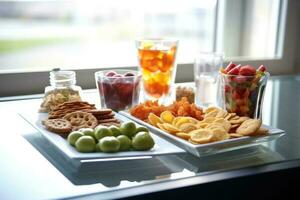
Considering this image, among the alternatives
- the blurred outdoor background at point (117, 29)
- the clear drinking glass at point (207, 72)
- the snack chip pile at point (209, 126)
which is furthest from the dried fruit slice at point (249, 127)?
the blurred outdoor background at point (117, 29)

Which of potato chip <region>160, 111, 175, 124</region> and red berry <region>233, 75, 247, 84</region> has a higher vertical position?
red berry <region>233, 75, 247, 84</region>

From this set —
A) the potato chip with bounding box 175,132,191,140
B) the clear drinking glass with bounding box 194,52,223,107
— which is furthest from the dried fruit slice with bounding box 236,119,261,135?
the clear drinking glass with bounding box 194,52,223,107

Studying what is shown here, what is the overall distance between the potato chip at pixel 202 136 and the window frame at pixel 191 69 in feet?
2.19

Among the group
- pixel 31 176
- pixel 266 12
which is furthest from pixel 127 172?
pixel 266 12

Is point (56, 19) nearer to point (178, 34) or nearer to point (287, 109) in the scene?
point (178, 34)

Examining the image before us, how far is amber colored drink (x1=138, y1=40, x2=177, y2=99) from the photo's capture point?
47.5 inches

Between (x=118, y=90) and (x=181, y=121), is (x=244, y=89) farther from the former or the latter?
(x=118, y=90)

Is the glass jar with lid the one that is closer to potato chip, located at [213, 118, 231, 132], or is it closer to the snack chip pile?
the snack chip pile

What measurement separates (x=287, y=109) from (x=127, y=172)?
61 cm

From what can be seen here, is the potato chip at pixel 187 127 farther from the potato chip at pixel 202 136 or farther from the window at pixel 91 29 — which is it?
the window at pixel 91 29

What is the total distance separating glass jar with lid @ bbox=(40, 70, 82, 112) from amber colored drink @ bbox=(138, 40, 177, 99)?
7.0 inches

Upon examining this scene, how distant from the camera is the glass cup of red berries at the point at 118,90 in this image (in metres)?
1.13

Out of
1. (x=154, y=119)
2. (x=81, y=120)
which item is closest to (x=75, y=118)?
(x=81, y=120)

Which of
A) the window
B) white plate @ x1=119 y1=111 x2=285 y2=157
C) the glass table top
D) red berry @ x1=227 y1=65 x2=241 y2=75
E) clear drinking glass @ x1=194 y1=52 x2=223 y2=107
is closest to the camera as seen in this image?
the glass table top
